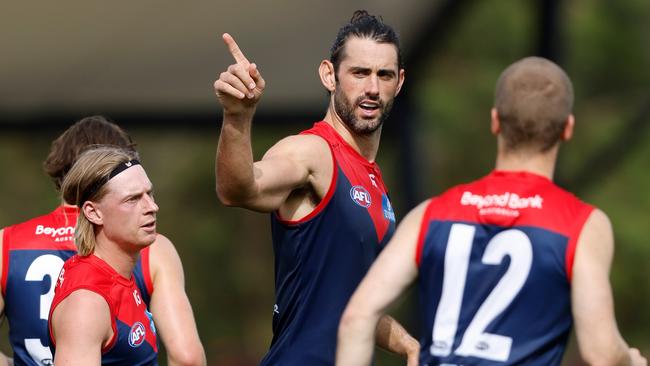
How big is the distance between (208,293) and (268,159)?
23.2 meters

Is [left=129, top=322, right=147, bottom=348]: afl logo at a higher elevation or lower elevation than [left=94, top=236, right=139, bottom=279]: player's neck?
lower

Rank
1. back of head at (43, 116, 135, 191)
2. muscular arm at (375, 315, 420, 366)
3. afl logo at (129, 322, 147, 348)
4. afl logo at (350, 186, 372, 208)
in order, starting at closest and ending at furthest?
afl logo at (129, 322, 147, 348) < afl logo at (350, 186, 372, 208) < muscular arm at (375, 315, 420, 366) < back of head at (43, 116, 135, 191)

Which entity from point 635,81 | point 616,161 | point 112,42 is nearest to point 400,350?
point 112,42

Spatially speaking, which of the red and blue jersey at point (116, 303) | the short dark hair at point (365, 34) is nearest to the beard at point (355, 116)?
the short dark hair at point (365, 34)

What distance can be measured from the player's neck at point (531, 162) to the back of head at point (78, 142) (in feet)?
6.42

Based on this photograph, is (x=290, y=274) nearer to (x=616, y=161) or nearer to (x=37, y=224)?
(x=37, y=224)

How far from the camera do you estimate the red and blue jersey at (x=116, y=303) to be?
17.5 ft

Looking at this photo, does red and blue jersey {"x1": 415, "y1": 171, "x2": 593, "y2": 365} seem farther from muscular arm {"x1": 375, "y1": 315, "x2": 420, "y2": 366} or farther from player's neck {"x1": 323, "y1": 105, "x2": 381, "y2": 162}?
player's neck {"x1": 323, "y1": 105, "x2": 381, "y2": 162}

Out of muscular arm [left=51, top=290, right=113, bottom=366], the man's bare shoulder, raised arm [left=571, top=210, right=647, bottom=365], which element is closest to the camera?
raised arm [left=571, top=210, right=647, bottom=365]

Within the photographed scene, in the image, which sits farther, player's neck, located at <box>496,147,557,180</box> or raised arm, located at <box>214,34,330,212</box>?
raised arm, located at <box>214,34,330,212</box>

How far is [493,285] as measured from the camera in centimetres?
480

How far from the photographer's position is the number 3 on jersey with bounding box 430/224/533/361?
4.77 m

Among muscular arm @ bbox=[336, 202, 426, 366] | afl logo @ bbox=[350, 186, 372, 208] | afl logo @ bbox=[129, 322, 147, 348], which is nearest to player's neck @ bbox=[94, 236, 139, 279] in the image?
afl logo @ bbox=[129, 322, 147, 348]

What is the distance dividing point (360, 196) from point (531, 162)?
3.73ft
